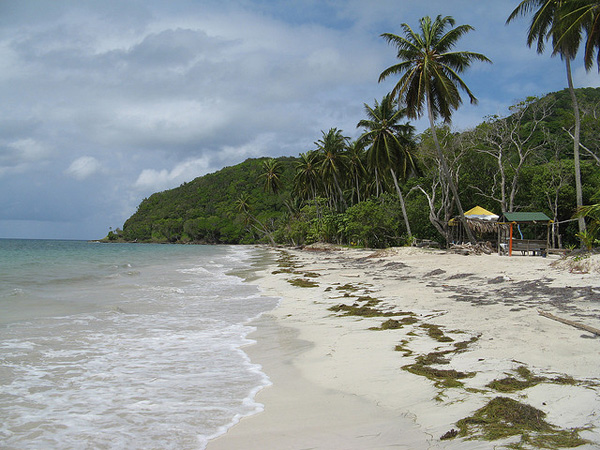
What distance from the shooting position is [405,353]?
5203 mm

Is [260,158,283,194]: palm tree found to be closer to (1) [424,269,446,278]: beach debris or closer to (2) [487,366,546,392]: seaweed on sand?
(1) [424,269,446,278]: beach debris

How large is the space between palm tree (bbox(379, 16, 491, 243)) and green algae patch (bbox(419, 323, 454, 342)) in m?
18.9

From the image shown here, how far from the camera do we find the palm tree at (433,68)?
24062 millimetres

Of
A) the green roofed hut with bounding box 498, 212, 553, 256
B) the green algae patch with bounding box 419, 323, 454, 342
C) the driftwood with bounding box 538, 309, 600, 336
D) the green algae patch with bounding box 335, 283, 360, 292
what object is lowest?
the green algae patch with bounding box 335, 283, 360, 292

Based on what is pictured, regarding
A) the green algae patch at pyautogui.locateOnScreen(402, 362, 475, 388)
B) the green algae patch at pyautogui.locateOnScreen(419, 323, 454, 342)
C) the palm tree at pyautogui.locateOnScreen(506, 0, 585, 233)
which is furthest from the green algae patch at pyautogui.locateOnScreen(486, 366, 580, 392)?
the palm tree at pyautogui.locateOnScreen(506, 0, 585, 233)

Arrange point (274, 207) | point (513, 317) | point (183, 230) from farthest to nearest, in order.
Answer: point (183, 230), point (274, 207), point (513, 317)

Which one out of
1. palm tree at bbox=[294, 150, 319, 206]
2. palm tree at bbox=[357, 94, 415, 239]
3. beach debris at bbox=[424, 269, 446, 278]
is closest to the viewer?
beach debris at bbox=[424, 269, 446, 278]

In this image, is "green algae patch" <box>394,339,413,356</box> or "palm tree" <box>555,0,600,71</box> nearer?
"green algae patch" <box>394,339,413,356</box>

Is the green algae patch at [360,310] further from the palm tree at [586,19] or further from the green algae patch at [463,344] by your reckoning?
the palm tree at [586,19]

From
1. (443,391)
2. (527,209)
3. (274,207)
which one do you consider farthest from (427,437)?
(274,207)

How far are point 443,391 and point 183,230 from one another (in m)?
111

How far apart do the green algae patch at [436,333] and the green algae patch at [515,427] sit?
2326mm

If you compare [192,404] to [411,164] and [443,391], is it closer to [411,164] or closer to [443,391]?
[443,391]

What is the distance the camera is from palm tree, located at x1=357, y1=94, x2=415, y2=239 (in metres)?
32.4
